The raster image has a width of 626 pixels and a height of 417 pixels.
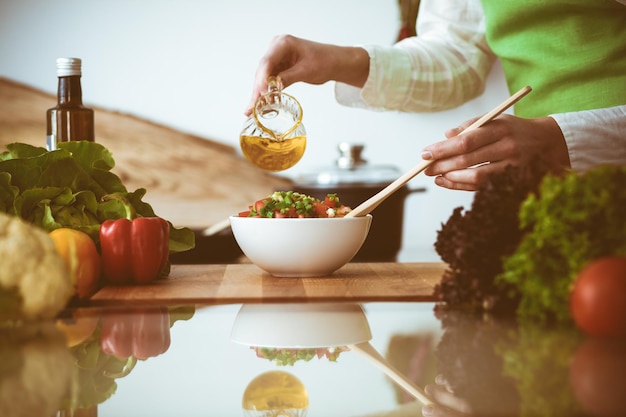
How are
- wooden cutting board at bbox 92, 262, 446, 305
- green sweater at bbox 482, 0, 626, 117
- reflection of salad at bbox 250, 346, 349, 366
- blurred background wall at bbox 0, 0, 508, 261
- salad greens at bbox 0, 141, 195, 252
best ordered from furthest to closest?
blurred background wall at bbox 0, 0, 508, 261, green sweater at bbox 482, 0, 626, 117, salad greens at bbox 0, 141, 195, 252, wooden cutting board at bbox 92, 262, 446, 305, reflection of salad at bbox 250, 346, 349, 366

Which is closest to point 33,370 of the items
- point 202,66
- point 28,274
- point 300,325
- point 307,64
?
point 28,274

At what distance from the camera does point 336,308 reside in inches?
38.4

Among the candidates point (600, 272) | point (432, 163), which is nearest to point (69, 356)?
point (600, 272)

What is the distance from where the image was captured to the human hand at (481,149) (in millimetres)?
1329

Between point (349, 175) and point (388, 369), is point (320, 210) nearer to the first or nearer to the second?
point (388, 369)

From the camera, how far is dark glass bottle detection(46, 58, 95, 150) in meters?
1.39

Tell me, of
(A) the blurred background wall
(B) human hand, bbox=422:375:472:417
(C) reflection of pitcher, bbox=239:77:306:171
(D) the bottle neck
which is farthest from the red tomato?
(A) the blurred background wall

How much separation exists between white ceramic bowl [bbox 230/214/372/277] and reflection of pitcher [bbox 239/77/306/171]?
7.4 inches

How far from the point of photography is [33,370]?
63cm

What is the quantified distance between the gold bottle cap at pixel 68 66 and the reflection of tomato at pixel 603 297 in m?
0.95

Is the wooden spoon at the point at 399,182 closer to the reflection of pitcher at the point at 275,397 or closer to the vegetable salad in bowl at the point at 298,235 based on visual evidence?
the vegetable salad in bowl at the point at 298,235

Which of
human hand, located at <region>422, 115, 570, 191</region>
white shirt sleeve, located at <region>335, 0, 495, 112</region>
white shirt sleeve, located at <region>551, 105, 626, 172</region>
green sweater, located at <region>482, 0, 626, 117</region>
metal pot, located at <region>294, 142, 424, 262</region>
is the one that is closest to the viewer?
human hand, located at <region>422, 115, 570, 191</region>

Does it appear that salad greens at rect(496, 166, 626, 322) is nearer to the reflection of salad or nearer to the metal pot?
the reflection of salad

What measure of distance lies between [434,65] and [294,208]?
889 millimetres
